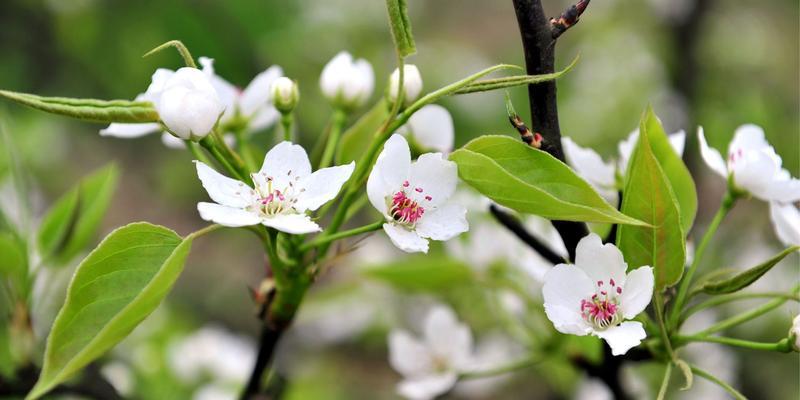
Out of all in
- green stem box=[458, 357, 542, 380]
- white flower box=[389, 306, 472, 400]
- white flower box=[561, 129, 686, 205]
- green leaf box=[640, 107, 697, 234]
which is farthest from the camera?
white flower box=[389, 306, 472, 400]

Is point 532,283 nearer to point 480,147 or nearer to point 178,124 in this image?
point 480,147

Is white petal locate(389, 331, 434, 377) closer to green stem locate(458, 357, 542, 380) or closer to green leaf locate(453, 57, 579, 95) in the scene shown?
green stem locate(458, 357, 542, 380)

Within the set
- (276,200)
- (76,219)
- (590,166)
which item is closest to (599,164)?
(590,166)

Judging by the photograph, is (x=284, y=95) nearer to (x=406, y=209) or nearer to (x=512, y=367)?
(x=406, y=209)

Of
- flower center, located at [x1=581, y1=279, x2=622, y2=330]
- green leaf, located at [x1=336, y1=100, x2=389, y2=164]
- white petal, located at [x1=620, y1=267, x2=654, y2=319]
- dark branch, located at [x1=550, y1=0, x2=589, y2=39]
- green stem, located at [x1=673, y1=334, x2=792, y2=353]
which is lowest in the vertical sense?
green stem, located at [x1=673, y1=334, x2=792, y2=353]

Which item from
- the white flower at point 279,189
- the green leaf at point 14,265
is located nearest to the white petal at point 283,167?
the white flower at point 279,189

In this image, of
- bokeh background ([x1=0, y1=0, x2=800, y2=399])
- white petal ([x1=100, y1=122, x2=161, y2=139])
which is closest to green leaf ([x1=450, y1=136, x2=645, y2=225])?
white petal ([x1=100, y1=122, x2=161, y2=139])

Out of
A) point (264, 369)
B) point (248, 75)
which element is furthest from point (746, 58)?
point (264, 369)
